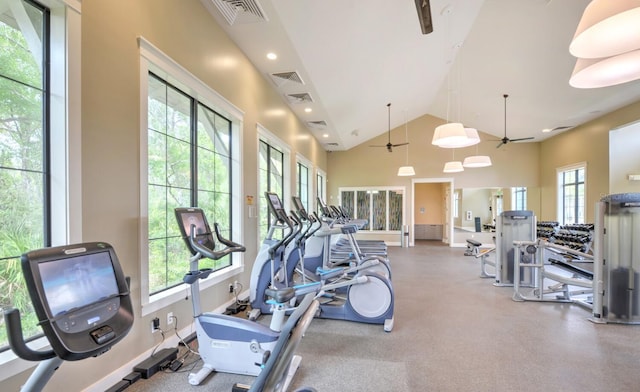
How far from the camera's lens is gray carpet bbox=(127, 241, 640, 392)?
247 centimetres

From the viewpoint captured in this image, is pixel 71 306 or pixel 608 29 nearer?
pixel 71 306

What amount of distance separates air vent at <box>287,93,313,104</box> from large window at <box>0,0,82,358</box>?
15.0 feet

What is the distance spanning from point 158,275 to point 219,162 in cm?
169

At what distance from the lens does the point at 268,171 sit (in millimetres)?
6113

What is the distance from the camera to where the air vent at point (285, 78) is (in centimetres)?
530

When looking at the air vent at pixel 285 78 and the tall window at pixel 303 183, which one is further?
the tall window at pixel 303 183

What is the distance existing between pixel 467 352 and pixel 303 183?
21.6 feet

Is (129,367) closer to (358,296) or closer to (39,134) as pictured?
(39,134)

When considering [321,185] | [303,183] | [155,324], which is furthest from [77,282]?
[321,185]

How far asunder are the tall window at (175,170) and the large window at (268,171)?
52.4 inches

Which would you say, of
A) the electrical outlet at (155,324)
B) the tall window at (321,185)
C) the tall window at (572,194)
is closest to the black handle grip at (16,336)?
the electrical outlet at (155,324)

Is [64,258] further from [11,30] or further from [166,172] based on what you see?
[166,172]

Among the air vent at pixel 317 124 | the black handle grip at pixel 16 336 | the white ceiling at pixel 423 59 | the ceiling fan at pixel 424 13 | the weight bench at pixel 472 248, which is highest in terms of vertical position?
the white ceiling at pixel 423 59

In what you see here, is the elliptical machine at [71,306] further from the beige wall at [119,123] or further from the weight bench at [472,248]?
the weight bench at [472,248]
